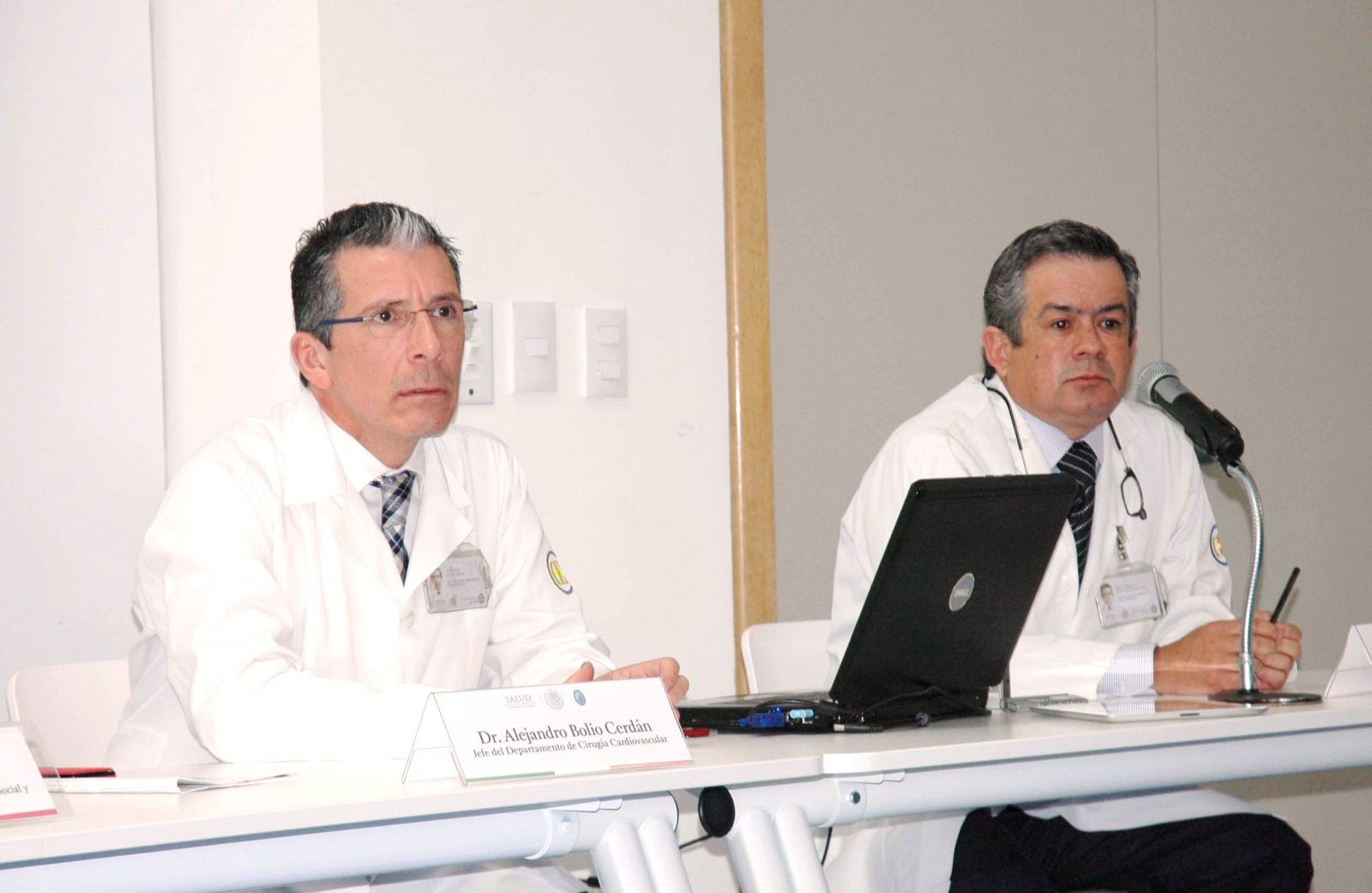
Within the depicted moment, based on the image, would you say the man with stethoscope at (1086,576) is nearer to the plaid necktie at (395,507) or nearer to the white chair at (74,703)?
the plaid necktie at (395,507)

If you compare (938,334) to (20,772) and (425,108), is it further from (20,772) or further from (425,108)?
(20,772)

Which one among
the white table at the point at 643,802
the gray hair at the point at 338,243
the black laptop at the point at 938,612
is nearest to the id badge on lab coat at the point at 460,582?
the gray hair at the point at 338,243

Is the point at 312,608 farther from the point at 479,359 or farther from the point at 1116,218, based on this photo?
the point at 1116,218

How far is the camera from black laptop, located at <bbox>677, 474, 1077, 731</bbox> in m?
1.98

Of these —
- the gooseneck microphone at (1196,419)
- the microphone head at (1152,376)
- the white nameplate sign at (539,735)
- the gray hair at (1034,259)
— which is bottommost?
the white nameplate sign at (539,735)

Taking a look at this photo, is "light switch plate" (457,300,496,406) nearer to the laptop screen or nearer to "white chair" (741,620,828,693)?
"white chair" (741,620,828,693)

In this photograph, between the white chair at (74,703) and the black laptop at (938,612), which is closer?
the black laptop at (938,612)

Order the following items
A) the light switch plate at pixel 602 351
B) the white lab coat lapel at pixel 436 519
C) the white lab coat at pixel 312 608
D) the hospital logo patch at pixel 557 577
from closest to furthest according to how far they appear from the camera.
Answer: the white lab coat at pixel 312 608 → the white lab coat lapel at pixel 436 519 → the hospital logo patch at pixel 557 577 → the light switch plate at pixel 602 351

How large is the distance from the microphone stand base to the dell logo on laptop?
0.48m

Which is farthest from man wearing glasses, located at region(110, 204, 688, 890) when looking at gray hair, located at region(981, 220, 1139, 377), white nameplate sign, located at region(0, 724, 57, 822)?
gray hair, located at region(981, 220, 1139, 377)

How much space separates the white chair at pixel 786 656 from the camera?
9.30 feet

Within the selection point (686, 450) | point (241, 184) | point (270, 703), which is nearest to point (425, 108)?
point (241, 184)

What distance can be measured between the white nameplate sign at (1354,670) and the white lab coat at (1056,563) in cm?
33

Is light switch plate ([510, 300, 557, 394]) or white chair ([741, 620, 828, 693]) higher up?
light switch plate ([510, 300, 557, 394])
